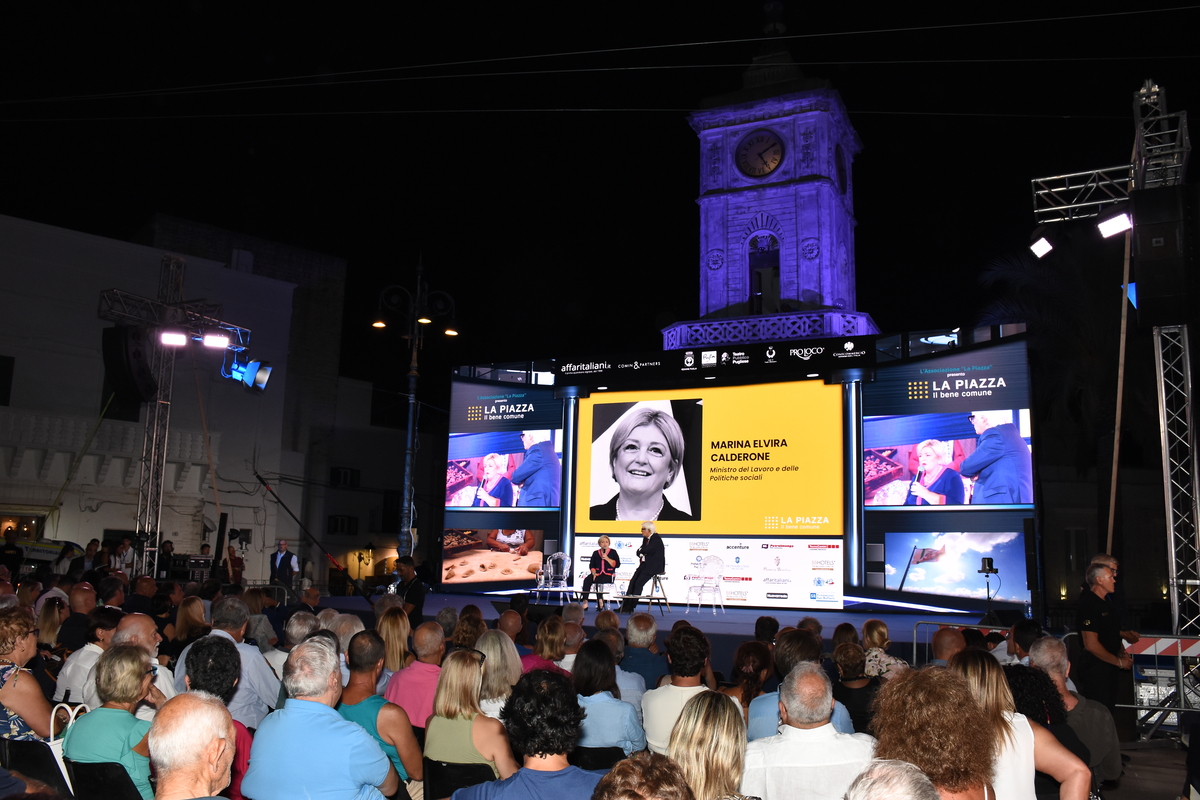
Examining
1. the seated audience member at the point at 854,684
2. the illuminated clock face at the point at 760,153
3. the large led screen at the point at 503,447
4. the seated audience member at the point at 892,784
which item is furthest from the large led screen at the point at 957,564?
the seated audience member at the point at 892,784

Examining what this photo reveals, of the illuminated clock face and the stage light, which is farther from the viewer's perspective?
the illuminated clock face

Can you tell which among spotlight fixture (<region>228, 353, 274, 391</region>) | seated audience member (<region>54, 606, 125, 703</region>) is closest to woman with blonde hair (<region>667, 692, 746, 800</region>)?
seated audience member (<region>54, 606, 125, 703</region>)

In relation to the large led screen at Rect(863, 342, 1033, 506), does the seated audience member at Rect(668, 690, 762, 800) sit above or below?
below

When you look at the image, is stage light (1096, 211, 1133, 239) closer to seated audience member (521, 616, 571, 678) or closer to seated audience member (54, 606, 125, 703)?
seated audience member (521, 616, 571, 678)

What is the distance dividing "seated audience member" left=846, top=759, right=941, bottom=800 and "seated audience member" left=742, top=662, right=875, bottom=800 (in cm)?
137

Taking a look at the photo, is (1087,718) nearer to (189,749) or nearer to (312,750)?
(312,750)

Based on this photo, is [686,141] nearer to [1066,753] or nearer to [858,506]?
[858,506]

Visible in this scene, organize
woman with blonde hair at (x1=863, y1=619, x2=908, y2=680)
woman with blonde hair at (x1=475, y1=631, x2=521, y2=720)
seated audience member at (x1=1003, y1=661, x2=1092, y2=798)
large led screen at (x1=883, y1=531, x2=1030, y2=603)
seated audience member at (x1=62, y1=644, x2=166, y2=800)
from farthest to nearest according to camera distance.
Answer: large led screen at (x1=883, y1=531, x2=1030, y2=603)
woman with blonde hair at (x1=863, y1=619, x2=908, y2=680)
woman with blonde hair at (x1=475, y1=631, x2=521, y2=720)
seated audience member at (x1=1003, y1=661, x2=1092, y2=798)
seated audience member at (x1=62, y1=644, x2=166, y2=800)

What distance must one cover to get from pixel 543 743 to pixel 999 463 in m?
13.5

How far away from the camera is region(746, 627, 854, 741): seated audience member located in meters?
4.01

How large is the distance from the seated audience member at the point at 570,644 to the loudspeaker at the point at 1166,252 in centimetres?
634

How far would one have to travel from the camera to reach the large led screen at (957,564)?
14.2 meters

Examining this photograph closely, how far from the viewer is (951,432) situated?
49.2ft

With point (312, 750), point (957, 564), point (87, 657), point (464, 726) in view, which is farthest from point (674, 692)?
point (957, 564)
